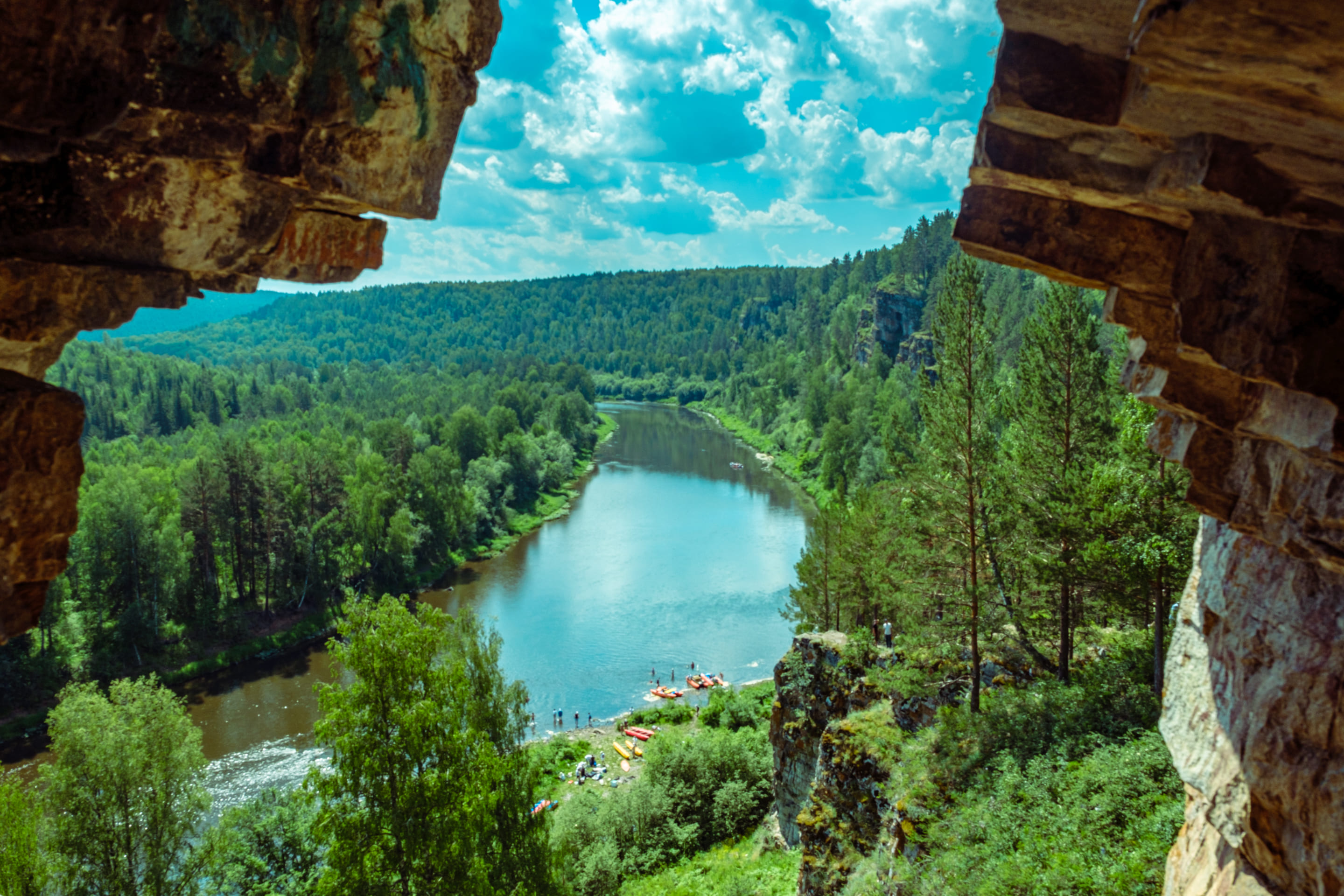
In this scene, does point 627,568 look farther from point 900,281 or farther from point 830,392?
point 900,281

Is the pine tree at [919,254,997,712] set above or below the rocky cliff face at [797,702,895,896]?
above

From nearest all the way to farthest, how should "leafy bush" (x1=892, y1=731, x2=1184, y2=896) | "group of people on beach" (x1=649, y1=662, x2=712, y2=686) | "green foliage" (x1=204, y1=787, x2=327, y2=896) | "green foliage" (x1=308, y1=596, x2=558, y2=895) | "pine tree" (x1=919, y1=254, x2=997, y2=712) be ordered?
"leafy bush" (x1=892, y1=731, x2=1184, y2=896)
"green foliage" (x1=308, y1=596, x2=558, y2=895)
"pine tree" (x1=919, y1=254, x2=997, y2=712)
"green foliage" (x1=204, y1=787, x2=327, y2=896)
"group of people on beach" (x1=649, y1=662, x2=712, y2=686)

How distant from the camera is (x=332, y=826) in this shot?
12.0 m

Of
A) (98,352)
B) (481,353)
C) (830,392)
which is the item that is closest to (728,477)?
(830,392)

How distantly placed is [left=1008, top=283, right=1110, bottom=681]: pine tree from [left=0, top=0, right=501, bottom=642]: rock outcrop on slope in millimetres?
15608

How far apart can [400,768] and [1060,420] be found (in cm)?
1716

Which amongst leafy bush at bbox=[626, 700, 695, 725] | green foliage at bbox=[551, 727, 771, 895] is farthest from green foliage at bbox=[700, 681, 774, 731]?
green foliage at bbox=[551, 727, 771, 895]

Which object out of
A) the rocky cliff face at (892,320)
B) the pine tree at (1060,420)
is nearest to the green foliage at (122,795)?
the pine tree at (1060,420)

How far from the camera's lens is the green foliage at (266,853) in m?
18.2

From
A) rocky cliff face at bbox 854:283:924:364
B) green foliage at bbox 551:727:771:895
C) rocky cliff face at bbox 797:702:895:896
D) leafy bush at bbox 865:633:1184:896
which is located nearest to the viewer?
leafy bush at bbox 865:633:1184:896

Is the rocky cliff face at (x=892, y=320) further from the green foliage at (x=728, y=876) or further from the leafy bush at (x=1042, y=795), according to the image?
the leafy bush at (x=1042, y=795)

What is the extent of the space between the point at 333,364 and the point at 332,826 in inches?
6606

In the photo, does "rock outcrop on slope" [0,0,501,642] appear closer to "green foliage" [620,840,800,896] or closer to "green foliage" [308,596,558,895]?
"green foliage" [308,596,558,895]

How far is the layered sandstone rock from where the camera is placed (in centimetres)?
428
